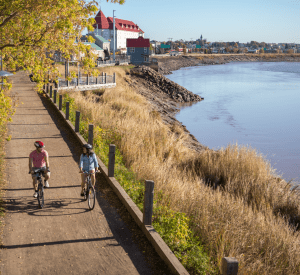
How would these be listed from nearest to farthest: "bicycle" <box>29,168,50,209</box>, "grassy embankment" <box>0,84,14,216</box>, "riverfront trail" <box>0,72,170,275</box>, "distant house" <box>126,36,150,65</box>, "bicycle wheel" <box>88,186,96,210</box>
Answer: "riverfront trail" <box>0,72,170,275</box>
"bicycle" <box>29,168,50,209</box>
"bicycle wheel" <box>88,186,96,210</box>
"grassy embankment" <box>0,84,14,216</box>
"distant house" <box>126,36,150,65</box>

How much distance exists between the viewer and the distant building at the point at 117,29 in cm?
10238

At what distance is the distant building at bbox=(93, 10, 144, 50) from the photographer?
336 ft

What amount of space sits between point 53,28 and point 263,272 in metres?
9.35

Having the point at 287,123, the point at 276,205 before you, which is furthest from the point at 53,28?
the point at 287,123

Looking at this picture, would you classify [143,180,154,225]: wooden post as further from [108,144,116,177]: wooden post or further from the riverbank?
the riverbank

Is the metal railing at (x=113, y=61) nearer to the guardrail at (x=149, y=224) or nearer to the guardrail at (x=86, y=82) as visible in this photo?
the guardrail at (x=86, y=82)

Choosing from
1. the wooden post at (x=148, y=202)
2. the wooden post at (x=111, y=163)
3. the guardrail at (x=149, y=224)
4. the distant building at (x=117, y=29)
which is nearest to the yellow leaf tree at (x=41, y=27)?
the wooden post at (x=111, y=163)

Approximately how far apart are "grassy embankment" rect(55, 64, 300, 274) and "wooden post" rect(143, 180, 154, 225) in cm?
24

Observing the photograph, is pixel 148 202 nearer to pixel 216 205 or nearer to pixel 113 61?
pixel 216 205

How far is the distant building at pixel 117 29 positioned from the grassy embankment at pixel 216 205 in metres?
93.7

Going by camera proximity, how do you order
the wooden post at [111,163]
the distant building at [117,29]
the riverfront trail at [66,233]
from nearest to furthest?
the riverfront trail at [66,233] → the wooden post at [111,163] → the distant building at [117,29]

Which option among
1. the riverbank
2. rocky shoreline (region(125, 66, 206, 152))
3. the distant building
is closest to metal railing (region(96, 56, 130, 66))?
rocky shoreline (region(125, 66, 206, 152))

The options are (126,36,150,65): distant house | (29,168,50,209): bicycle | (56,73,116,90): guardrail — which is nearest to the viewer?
(29,168,50,209): bicycle

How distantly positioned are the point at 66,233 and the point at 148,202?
6.08 feet
